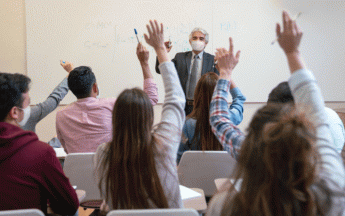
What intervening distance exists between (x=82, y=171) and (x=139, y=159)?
3.23 ft

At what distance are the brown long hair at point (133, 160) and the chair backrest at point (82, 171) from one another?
814 mm

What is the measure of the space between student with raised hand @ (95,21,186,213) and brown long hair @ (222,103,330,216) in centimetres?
54

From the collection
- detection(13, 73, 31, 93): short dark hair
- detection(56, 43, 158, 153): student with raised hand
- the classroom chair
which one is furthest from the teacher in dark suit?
detection(13, 73, 31, 93): short dark hair

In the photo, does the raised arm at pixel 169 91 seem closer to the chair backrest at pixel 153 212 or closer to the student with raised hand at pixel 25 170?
the chair backrest at pixel 153 212

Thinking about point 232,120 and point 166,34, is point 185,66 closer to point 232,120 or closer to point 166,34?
point 166,34

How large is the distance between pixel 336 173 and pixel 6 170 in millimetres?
1157

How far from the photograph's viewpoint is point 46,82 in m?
4.66

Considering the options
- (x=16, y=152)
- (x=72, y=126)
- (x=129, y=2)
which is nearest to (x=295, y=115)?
(x=16, y=152)

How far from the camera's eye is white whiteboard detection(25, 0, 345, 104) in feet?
15.0

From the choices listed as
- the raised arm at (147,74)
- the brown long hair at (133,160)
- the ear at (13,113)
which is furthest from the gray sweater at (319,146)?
the raised arm at (147,74)

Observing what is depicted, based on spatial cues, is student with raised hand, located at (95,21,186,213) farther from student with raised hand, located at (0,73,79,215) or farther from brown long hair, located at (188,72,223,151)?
brown long hair, located at (188,72,223,151)

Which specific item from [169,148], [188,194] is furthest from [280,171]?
[188,194]

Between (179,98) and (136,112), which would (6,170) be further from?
(179,98)

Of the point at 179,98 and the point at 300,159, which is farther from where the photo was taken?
the point at 179,98
